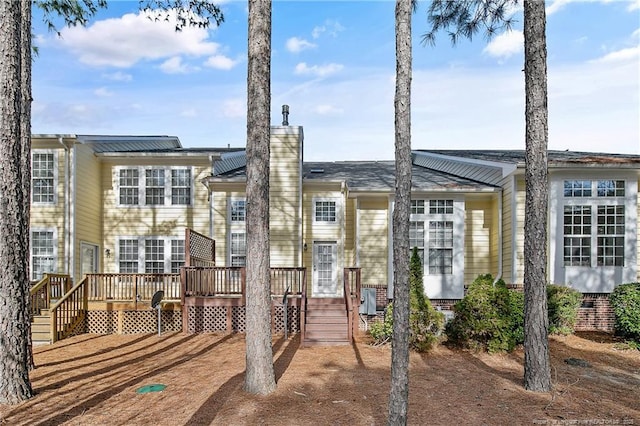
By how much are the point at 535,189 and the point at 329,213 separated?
8.82m

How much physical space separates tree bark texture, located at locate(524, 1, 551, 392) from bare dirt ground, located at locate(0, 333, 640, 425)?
0.86 m

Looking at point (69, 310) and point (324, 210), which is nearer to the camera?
point (69, 310)

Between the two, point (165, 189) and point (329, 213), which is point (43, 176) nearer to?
point (165, 189)

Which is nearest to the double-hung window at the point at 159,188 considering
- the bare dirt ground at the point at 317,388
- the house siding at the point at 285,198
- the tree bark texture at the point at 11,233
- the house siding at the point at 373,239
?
the house siding at the point at 285,198

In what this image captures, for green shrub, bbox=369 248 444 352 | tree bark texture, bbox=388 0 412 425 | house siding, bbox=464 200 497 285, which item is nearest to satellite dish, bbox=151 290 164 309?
green shrub, bbox=369 248 444 352

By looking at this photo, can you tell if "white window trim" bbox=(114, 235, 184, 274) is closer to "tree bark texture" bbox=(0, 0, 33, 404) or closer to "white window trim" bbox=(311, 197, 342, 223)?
"white window trim" bbox=(311, 197, 342, 223)

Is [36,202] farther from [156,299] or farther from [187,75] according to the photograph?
[187,75]

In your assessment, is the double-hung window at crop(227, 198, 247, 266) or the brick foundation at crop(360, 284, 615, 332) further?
the double-hung window at crop(227, 198, 247, 266)

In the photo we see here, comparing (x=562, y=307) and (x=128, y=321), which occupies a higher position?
(x=562, y=307)

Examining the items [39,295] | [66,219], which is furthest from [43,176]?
[39,295]

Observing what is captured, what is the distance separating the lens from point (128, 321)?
41.7 ft

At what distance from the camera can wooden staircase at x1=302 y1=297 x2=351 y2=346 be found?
35.8 ft

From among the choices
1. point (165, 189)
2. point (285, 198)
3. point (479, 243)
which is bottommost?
point (479, 243)

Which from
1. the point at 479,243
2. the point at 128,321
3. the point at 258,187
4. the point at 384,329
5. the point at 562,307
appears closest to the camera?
the point at 258,187
